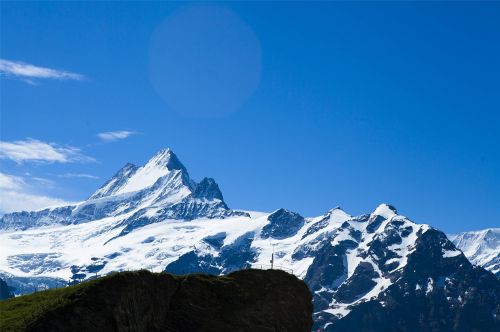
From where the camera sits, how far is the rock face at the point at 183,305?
44800 millimetres

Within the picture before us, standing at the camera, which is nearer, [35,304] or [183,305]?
[35,304]

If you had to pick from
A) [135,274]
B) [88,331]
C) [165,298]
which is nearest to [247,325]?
[165,298]

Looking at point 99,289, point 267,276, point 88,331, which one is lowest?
point 88,331

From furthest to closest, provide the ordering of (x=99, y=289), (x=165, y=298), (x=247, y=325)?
(x=247, y=325), (x=165, y=298), (x=99, y=289)

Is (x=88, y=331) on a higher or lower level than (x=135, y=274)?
lower

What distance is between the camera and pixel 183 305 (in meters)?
54.7

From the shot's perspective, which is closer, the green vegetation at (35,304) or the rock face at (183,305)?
the green vegetation at (35,304)

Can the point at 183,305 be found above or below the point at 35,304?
above

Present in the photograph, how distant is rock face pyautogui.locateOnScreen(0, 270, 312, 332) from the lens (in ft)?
147

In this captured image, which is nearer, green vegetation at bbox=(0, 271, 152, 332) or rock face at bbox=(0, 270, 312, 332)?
green vegetation at bbox=(0, 271, 152, 332)

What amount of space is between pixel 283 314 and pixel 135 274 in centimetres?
1569

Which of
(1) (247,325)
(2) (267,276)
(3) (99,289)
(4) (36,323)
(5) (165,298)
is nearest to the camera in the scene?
(4) (36,323)

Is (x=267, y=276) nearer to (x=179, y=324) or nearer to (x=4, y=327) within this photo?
(x=179, y=324)

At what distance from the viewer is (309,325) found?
207 ft
